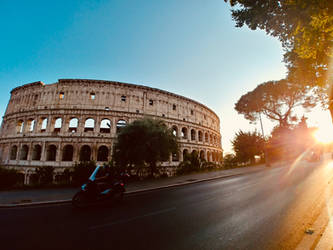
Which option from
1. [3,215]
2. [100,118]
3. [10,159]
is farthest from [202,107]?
[10,159]

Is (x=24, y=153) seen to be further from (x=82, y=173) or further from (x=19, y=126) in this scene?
(x=82, y=173)

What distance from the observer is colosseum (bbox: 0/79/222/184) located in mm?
20609

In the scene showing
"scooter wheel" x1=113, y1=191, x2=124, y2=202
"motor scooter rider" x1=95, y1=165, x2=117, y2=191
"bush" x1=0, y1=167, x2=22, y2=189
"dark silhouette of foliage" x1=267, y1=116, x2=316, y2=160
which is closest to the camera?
"motor scooter rider" x1=95, y1=165, x2=117, y2=191

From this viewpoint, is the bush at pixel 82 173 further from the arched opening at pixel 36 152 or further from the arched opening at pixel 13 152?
the arched opening at pixel 13 152

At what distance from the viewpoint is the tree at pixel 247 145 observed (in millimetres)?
21516

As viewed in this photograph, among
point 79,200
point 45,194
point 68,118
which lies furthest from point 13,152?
point 79,200

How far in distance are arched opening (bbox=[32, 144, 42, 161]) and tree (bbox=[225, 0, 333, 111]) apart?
29.1 m

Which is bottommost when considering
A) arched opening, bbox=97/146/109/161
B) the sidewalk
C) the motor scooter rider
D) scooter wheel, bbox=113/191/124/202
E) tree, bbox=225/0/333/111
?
the sidewalk

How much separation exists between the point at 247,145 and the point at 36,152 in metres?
33.3

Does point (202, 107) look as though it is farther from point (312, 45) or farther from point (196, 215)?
point (196, 215)

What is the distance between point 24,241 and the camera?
9.70 ft

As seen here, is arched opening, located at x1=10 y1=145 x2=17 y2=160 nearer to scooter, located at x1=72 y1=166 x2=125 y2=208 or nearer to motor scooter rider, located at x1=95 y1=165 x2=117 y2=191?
scooter, located at x1=72 y1=166 x2=125 y2=208

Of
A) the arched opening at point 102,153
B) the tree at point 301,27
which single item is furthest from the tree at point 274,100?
the arched opening at point 102,153

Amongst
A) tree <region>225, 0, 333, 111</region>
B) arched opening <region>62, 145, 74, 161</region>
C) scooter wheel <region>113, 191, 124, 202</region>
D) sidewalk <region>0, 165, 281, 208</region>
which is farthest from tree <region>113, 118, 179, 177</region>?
arched opening <region>62, 145, 74, 161</region>
